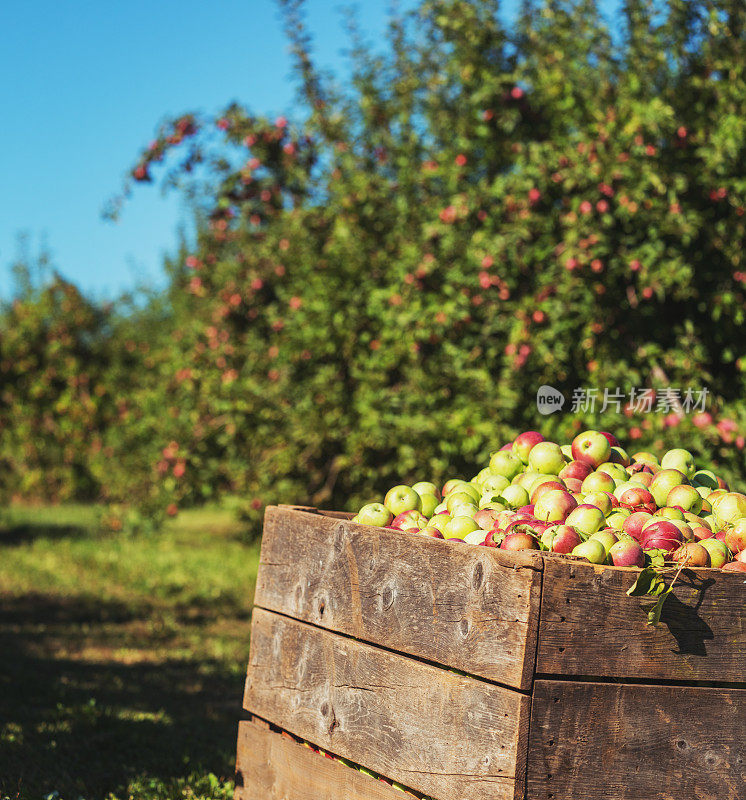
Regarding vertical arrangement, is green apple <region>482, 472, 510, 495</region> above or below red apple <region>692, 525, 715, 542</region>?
above

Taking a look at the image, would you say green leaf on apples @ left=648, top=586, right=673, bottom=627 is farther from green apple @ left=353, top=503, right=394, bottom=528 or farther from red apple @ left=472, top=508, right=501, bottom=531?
green apple @ left=353, top=503, right=394, bottom=528

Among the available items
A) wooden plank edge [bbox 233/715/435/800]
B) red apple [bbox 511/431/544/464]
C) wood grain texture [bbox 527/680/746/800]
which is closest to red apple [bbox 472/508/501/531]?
red apple [bbox 511/431/544/464]

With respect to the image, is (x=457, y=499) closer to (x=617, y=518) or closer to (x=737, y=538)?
(x=617, y=518)

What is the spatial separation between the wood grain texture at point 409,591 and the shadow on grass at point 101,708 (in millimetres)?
1108

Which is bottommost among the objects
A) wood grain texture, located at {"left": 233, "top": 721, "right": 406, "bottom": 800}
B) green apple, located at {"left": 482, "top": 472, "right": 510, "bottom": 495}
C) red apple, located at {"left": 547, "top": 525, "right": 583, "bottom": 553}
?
wood grain texture, located at {"left": 233, "top": 721, "right": 406, "bottom": 800}

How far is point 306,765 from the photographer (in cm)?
229

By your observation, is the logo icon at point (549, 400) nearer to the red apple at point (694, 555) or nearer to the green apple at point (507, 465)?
the green apple at point (507, 465)

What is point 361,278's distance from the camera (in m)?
5.91

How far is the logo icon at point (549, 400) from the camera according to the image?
11.5 ft

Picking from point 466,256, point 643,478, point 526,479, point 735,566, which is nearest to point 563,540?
point 735,566

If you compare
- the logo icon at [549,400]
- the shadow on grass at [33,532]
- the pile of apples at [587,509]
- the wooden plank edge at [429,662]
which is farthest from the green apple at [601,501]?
the shadow on grass at [33,532]

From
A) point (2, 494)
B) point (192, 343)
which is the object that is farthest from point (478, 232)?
point (2, 494)

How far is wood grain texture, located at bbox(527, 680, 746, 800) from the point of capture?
1.76 meters

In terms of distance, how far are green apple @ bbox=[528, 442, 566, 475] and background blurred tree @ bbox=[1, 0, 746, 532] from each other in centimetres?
202
